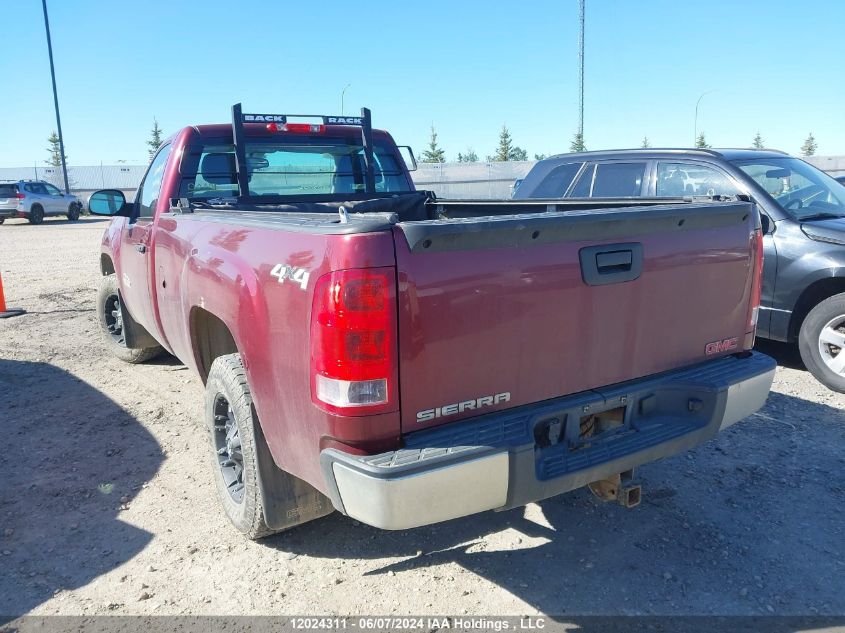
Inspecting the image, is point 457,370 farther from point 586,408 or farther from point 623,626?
point 623,626

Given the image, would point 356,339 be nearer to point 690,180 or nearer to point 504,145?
point 690,180

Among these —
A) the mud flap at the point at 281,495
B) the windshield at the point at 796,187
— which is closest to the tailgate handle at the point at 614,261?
the mud flap at the point at 281,495

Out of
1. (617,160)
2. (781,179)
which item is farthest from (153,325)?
(781,179)

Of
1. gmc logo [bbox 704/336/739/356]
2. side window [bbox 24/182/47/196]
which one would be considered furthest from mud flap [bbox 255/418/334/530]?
side window [bbox 24/182/47/196]

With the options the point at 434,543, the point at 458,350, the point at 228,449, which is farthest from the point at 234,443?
the point at 458,350

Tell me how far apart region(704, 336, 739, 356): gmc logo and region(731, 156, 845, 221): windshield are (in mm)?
3098

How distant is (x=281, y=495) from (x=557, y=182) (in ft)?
16.6

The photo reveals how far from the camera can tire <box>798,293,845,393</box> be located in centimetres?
528

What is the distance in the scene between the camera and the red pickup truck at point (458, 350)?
7.36 feet

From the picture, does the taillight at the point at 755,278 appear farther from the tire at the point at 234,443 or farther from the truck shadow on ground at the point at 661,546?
the tire at the point at 234,443

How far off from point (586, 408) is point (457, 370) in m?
0.61

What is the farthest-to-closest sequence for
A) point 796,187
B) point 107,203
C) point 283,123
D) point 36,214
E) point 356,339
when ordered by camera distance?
point 36,214, point 796,187, point 107,203, point 283,123, point 356,339

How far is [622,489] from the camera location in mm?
2887

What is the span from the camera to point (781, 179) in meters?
6.12
